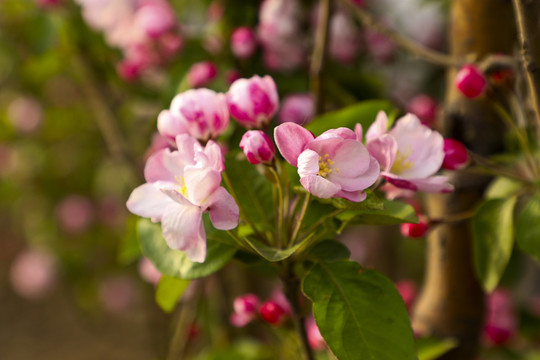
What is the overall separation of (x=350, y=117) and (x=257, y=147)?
0.17 metres

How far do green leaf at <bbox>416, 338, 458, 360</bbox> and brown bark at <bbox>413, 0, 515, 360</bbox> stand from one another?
0.18 feet

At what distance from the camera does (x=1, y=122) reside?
2000 mm

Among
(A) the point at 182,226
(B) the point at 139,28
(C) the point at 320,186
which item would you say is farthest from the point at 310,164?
(B) the point at 139,28

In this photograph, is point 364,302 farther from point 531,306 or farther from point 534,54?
point 531,306

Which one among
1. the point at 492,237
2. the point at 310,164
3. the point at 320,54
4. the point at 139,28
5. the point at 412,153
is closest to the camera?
the point at 310,164

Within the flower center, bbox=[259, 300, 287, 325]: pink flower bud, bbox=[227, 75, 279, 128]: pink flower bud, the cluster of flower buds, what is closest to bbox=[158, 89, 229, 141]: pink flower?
bbox=[227, 75, 279, 128]: pink flower bud

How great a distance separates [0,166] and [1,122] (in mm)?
238

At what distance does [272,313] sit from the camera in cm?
66

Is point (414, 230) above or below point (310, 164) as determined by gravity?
below

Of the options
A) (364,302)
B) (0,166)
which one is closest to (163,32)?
(364,302)

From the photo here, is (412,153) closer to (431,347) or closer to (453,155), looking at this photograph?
(453,155)

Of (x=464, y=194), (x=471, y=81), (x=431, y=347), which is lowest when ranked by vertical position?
(x=431, y=347)

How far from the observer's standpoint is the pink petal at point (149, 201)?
492 mm

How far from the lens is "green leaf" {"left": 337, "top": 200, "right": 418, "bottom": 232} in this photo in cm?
49
